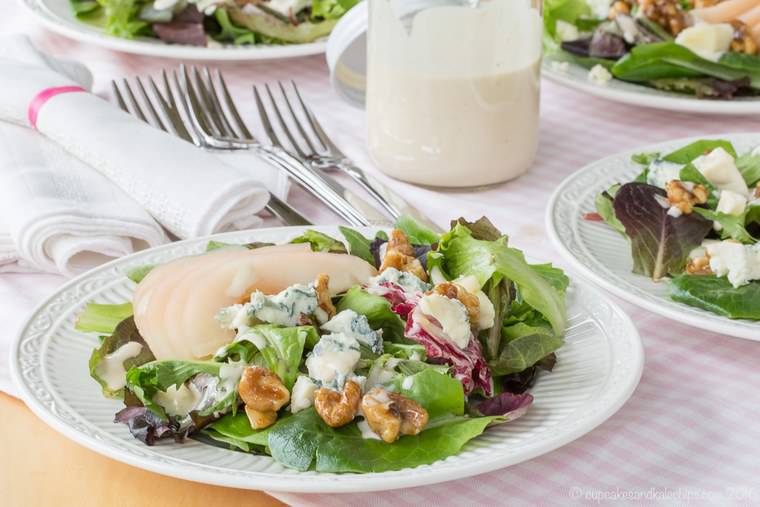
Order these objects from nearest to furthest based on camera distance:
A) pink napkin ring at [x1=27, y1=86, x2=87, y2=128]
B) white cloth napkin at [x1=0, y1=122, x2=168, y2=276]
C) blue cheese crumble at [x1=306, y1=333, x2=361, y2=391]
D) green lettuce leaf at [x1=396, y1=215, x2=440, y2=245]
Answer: blue cheese crumble at [x1=306, y1=333, x2=361, y2=391]
green lettuce leaf at [x1=396, y1=215, x2=440, y2=245]
white cloth napkin at [x1=0, y1=122, x2=168, y2=276]
pink napkin ring at [x1=27, y1=86, x2=87, y2=128]

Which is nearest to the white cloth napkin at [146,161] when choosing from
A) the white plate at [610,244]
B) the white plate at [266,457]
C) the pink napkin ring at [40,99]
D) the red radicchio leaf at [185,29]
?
the pink napkin ring at [40,99]

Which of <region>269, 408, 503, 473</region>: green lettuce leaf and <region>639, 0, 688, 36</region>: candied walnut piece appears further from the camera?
<region>639, 0, 688, 36</region>: candied walnut piece

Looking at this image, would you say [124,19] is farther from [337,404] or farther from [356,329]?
[337,404]

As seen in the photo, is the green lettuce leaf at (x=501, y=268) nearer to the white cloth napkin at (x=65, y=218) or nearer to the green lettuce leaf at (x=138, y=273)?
the green lettuce leaf at (x=138, y=273)

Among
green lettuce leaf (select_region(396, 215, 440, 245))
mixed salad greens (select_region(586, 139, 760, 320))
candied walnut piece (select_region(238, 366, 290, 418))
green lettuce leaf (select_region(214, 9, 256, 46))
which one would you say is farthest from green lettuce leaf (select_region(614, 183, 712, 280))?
green lettuce leaf (select_region(214, 9, 256, 46))

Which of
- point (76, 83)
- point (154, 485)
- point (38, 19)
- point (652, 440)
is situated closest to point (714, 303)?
point (652, 440)

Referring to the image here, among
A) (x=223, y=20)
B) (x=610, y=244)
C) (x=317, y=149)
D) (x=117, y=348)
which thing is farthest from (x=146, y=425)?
(x=223, y=20)

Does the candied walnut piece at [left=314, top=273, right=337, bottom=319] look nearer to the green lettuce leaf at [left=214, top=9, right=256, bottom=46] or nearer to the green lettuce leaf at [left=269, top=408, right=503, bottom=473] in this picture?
the green lettuce leaf at [left=269, top=408, right=503, bottom=473]

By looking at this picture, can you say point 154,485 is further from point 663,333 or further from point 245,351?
point 663,333
